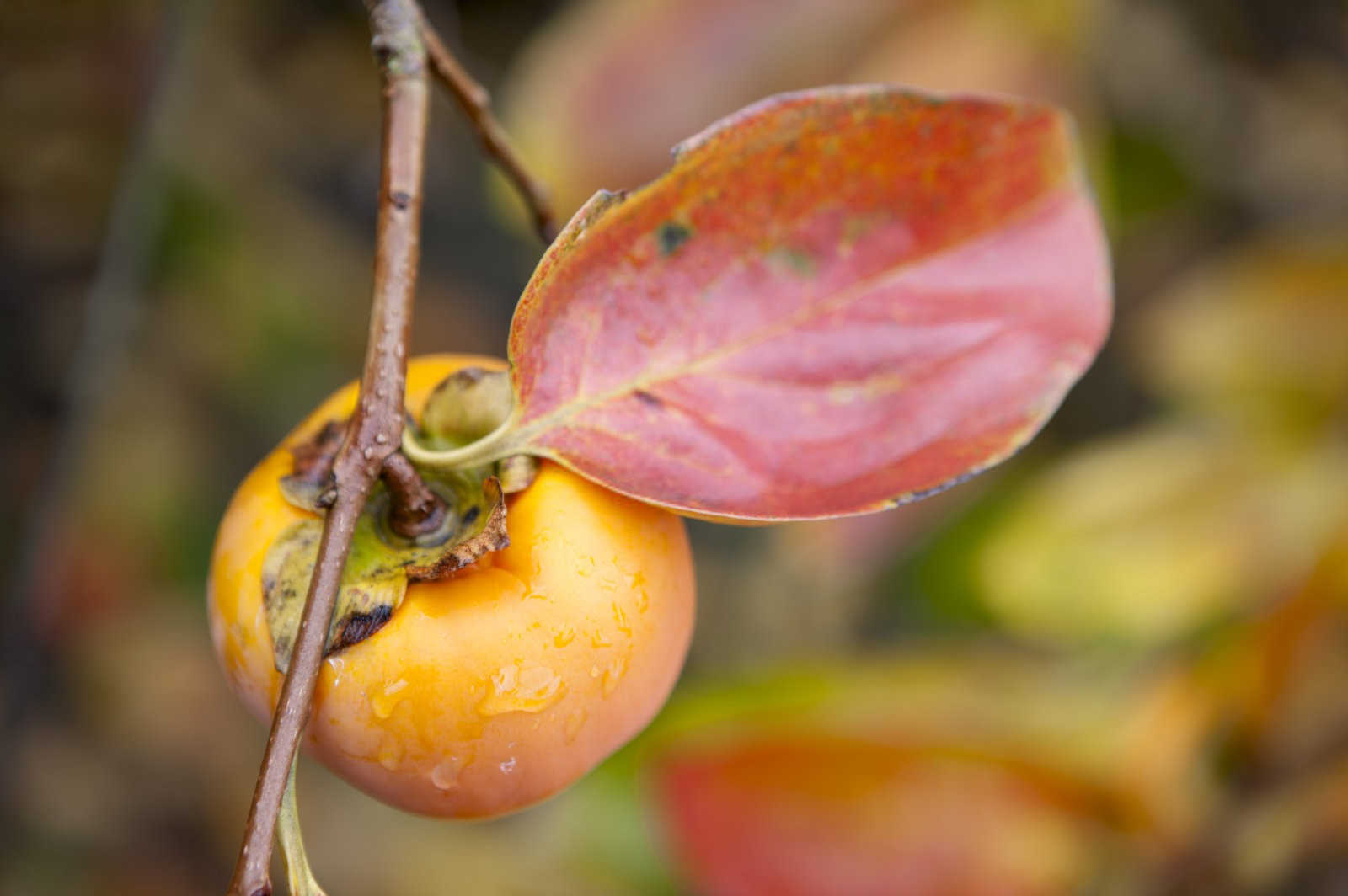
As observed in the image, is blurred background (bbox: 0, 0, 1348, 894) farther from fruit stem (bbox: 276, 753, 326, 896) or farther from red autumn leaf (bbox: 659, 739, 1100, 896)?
fruit stem (bbox: 276, 753, 326, 896)

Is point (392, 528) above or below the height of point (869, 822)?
above

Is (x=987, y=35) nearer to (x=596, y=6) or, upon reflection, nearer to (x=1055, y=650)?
(x=596, y=6)

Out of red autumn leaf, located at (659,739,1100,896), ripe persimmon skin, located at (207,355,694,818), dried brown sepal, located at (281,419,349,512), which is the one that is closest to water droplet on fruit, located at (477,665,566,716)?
ripe persimmon skin, located at (207,355,694,818)

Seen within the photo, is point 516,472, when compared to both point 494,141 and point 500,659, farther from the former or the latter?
point 494,141

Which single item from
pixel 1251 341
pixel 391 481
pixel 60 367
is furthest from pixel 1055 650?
pixel 60 367

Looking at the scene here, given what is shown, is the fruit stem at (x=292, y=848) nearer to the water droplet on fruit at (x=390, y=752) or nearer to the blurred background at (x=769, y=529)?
the water droplet on fruit at (x=390, y=752)

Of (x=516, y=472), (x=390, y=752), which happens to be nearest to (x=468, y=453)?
(x=516, y=472)

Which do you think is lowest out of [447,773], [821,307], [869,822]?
[869,822]

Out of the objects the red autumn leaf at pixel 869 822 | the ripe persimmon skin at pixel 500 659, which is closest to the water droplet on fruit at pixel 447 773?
the ripe persimmon skin at pixel 500 659
